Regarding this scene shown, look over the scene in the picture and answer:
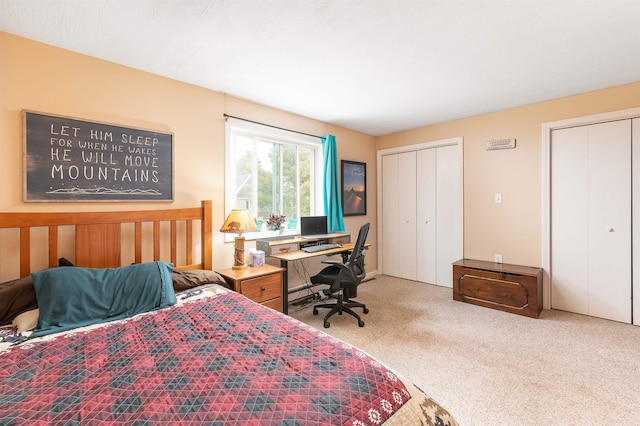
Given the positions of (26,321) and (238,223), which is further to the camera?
(238,223)

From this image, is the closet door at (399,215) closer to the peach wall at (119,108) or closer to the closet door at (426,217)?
the closet door at (426,217)

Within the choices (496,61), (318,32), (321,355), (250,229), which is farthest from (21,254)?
(496,61)

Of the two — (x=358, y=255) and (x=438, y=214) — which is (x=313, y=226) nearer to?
(x=358, y=255)

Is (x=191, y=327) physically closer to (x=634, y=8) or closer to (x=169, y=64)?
(x=169, y=64)

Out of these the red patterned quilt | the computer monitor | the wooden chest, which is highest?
the computer monitor

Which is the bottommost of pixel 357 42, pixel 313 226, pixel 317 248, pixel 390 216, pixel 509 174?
pixel 317 248

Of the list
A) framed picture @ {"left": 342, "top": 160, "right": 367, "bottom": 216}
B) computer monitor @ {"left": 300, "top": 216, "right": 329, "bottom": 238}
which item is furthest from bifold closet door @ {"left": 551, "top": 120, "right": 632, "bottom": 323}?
computer monitor @ {"left": 300, "top": 216, "right": 329, "bottom": 238}

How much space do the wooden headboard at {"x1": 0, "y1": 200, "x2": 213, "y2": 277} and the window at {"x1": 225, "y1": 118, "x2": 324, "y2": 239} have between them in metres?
0.50

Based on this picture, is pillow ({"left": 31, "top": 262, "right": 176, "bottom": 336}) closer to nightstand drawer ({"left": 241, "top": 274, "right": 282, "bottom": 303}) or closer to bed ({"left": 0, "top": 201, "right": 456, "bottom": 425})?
bed ({"left": 0, "top": 201, "right": 456, "bottom": 425})

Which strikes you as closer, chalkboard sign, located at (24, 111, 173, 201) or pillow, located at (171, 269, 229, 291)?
chalkboard sign, located at (24, 111, 173, 201)

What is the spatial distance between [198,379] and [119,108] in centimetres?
227

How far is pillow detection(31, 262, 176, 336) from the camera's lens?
5.55ft

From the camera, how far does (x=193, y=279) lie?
2.37m

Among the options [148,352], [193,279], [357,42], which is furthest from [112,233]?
[357,42]
